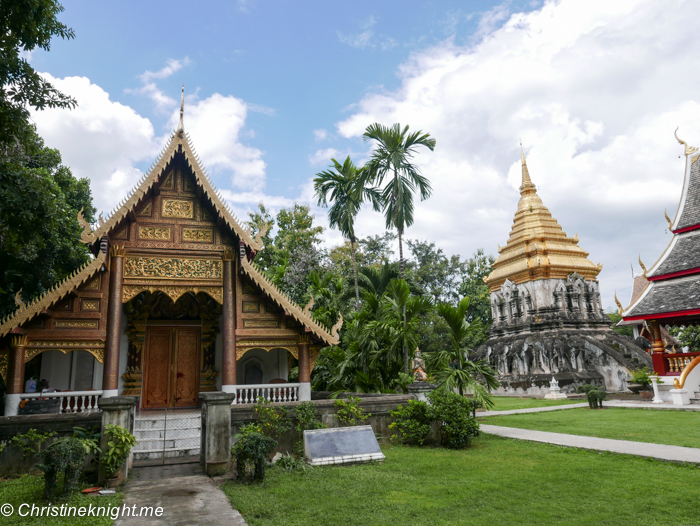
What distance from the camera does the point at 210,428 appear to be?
7414 mm

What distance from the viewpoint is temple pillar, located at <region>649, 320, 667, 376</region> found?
17.3m

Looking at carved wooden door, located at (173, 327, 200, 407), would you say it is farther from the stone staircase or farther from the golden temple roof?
the golden temple roof

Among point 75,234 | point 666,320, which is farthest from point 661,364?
point 75,234

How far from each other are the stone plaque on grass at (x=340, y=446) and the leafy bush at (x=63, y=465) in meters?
3.30

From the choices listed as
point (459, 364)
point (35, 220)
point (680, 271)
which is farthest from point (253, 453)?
point (680, 271)

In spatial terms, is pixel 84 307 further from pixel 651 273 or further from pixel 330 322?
pixel 651 273

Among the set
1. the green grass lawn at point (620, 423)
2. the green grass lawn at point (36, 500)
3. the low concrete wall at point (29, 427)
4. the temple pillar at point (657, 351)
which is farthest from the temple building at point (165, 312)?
the temple pillar at point (657, 351)

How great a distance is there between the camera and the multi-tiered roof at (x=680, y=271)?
16.4 metres

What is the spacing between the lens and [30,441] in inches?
298

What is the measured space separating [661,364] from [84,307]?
18.5m

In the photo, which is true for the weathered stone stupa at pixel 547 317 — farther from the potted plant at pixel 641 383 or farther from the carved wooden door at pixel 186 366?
the carved wooden door at pixel 186 366

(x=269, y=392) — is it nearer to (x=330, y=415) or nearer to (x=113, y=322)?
(x=330, y=415)

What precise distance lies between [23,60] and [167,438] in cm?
720

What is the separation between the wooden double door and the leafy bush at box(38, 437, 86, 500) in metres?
6.13
